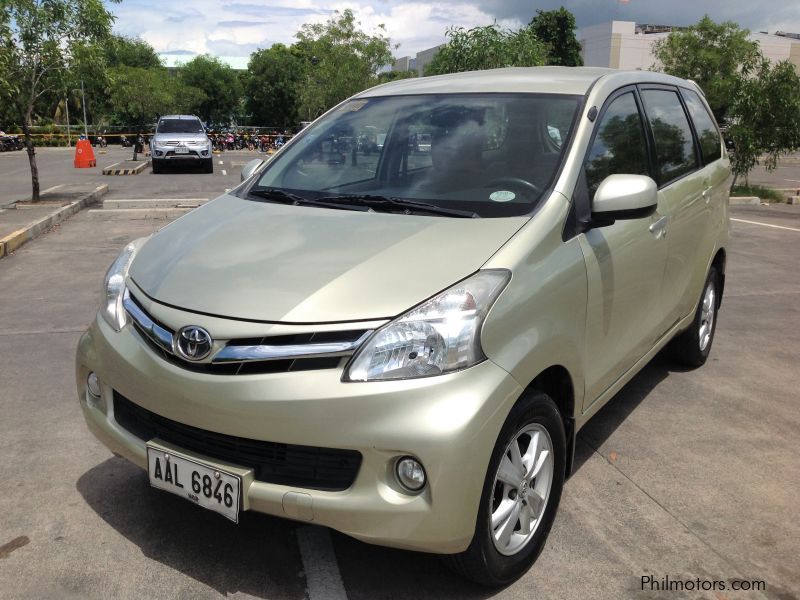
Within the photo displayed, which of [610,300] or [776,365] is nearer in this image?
[610,300]

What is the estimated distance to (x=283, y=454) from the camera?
2352mm

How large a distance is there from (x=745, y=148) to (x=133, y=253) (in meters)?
16.3

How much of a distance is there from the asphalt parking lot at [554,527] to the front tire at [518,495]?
123 millimetres

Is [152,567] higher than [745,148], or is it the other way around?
[745,148]

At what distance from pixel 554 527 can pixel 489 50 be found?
11635mm

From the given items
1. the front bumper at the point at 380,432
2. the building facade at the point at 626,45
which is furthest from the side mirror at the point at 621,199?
the building facade at the point at 626,45

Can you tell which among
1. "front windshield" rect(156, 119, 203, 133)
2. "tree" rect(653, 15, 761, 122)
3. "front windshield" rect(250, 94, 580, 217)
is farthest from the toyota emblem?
"tree" rect(653, 15, 761, 122)

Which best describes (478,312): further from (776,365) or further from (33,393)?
(776,365)

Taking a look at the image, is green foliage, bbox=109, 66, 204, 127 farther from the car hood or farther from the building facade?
the car hood

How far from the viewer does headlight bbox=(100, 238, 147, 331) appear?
280 centimetres

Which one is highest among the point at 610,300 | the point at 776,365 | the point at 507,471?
the point at 610,300

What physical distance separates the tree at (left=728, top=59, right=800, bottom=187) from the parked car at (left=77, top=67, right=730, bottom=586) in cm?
1483

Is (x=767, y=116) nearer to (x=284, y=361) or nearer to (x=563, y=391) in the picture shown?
(x=563, y=391)

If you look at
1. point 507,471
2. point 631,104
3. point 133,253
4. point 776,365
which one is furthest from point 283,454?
point 776,365
